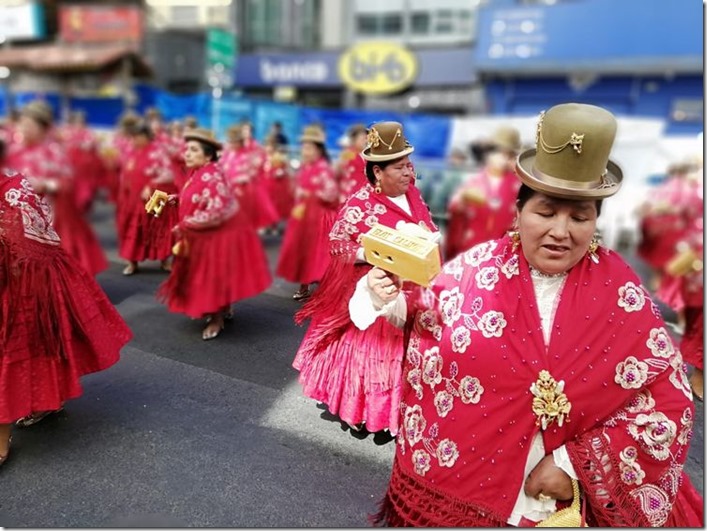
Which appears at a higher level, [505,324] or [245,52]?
[245,52]

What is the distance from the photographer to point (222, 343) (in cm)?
233

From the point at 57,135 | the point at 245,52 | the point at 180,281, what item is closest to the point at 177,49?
the point at 245,52

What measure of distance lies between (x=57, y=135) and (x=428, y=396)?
4.54 feet

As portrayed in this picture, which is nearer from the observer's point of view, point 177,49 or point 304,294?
point 304,294

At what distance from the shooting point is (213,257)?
3.52 m

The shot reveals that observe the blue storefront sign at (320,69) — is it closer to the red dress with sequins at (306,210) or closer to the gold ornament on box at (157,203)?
the red dress with sequins at (306,210)

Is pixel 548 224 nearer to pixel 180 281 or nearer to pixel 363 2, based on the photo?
pixel 180 281

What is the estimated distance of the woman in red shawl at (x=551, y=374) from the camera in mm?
1515

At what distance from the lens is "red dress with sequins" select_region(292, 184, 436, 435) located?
2.23 m

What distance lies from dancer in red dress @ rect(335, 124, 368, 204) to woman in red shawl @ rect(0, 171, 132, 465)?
1.47 meters

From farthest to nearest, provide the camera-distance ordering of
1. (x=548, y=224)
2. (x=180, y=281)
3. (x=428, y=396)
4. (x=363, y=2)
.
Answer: (x=363, y=2)
(x=180, y=281)
(x=428, y=396)
(x=548, y=224)

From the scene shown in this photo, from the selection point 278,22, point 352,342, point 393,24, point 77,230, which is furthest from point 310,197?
point 278,22

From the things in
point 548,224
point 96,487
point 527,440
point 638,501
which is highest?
point 548,224

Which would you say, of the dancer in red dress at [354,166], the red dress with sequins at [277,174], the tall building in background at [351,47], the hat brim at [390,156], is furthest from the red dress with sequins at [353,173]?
the tall building in background at [351,47]
